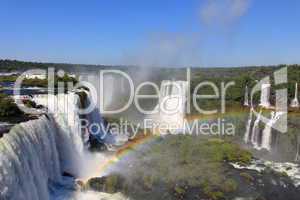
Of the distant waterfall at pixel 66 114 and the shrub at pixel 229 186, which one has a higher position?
the distant waterfall at pixel 66 114

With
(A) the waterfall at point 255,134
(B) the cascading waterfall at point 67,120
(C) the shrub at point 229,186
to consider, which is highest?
(B) the cascading waterfall at point 67,120

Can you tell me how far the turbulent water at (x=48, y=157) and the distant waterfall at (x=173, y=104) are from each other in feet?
62.3

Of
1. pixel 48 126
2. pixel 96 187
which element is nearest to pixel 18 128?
pixel 48 126

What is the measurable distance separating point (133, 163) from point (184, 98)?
24620mm

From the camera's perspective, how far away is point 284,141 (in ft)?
109

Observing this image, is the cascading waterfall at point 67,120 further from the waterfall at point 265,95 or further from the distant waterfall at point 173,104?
the waterfall at point 265,95

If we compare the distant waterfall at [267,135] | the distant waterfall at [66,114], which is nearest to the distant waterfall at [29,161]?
the distant waterfall at [66,114]

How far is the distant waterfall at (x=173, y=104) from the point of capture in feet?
143

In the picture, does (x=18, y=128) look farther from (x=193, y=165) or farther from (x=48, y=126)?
(x=193, y=165)

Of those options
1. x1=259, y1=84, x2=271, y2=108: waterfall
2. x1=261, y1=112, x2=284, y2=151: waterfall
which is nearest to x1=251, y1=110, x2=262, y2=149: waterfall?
x1=261, y1=112, x2=284, y2=151: waterfall

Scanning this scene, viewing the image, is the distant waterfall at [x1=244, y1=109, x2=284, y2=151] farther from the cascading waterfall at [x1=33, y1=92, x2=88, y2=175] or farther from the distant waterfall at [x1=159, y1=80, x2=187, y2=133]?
the cascading waterfall at [x1=33, y1=92, x2=88, y2=175]

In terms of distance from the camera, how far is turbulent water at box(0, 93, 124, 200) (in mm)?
13250

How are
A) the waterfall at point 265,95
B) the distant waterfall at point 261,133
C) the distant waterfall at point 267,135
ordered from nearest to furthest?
the distant waterfall at point 267,135 < the distant waterfall at point 261,133 < the waterfall at point 265,95

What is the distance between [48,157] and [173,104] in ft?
100.0
